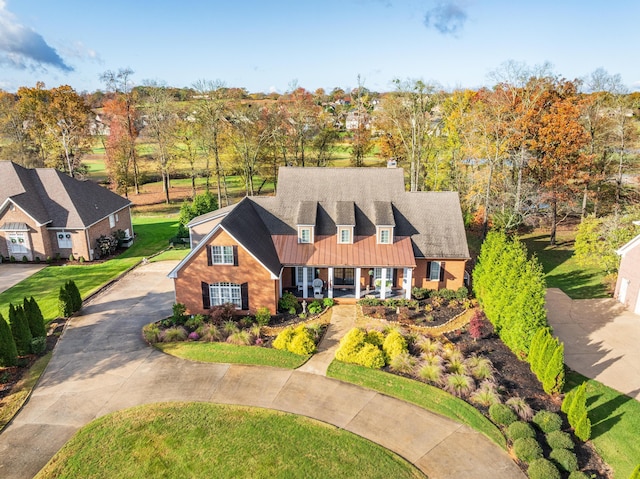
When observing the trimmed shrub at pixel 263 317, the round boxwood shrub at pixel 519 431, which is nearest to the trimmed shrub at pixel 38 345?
the trimmed shrub at pixel 263 317

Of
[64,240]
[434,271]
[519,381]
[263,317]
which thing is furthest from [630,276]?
[64,240]

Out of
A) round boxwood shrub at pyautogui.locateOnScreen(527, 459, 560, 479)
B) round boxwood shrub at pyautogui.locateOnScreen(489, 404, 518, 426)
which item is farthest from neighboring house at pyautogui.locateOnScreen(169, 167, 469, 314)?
round boxwood shrub at pyautogui.locateOnScreen(527, 459, 560, 479)

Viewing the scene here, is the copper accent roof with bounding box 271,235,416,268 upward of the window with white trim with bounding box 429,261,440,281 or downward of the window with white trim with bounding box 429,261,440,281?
upward

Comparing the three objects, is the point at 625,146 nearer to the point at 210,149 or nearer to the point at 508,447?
the point at 508,447

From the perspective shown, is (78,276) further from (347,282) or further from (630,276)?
(630,276)

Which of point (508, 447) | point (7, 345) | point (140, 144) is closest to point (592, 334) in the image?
point (508, 447)

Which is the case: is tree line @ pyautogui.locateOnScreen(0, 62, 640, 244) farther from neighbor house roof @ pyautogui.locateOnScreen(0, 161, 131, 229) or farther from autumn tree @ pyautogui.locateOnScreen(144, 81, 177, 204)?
neighbor house roof @ pyautogui.locateOnScreen(0, 161, 131, 229)
